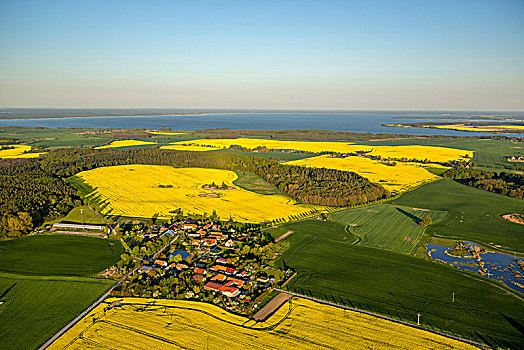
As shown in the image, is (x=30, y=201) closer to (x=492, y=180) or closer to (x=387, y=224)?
(x=387, y=224)

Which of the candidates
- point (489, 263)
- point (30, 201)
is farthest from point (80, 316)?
point (489, 263)

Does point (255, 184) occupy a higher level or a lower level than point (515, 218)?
A: higher

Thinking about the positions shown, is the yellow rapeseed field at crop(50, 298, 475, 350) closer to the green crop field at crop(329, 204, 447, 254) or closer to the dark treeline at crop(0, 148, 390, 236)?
the green crop field at crop(329, 204, 447, 254)

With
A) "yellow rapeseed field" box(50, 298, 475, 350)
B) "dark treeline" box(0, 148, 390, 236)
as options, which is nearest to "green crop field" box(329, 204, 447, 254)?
"dark treeline" box(0, 148, 390, 236)

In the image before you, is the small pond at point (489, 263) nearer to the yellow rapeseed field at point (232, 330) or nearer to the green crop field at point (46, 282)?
the yellow rapeseed field at point (232, 330)

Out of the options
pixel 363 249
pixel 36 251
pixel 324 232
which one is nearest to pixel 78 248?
pixel 36 251

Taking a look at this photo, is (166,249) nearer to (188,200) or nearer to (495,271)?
(188,200)

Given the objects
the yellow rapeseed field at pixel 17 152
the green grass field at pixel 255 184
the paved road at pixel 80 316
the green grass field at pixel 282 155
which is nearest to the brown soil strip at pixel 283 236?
the paved road at pixel 80 316
